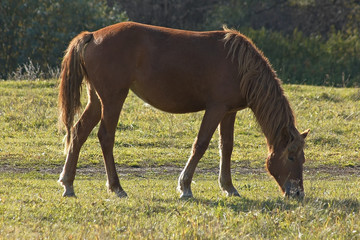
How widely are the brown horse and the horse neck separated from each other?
0.01 m

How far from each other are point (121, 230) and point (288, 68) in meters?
16.7

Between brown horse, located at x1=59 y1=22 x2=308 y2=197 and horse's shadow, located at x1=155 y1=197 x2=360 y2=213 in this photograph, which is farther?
brown horse, located at x1=59 y1=22 x2=308 y2=197

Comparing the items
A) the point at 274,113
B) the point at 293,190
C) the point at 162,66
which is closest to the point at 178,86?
the point at 162,66

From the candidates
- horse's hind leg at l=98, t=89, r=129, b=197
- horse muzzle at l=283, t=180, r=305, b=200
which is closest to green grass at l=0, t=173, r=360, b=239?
horse muzzle at l=283, t=180, r=305, b=200

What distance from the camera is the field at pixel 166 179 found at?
639 cm

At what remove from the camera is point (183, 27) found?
27.7 m

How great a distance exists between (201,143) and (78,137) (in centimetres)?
142

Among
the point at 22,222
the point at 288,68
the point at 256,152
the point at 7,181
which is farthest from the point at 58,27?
the point at 22,222

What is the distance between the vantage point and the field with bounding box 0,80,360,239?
6.39 m

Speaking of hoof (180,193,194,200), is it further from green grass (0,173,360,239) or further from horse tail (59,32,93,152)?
horse tail (59,32,93,152)

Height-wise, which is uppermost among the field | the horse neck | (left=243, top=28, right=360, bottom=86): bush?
the horse neck

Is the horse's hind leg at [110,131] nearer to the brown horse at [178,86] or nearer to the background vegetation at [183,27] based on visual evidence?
the brown horse at [178,86]

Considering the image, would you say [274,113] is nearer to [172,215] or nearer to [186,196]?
[186,196]

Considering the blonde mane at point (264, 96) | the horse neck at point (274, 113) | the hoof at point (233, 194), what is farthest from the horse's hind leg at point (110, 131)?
the horse neck at point (274, 113)
